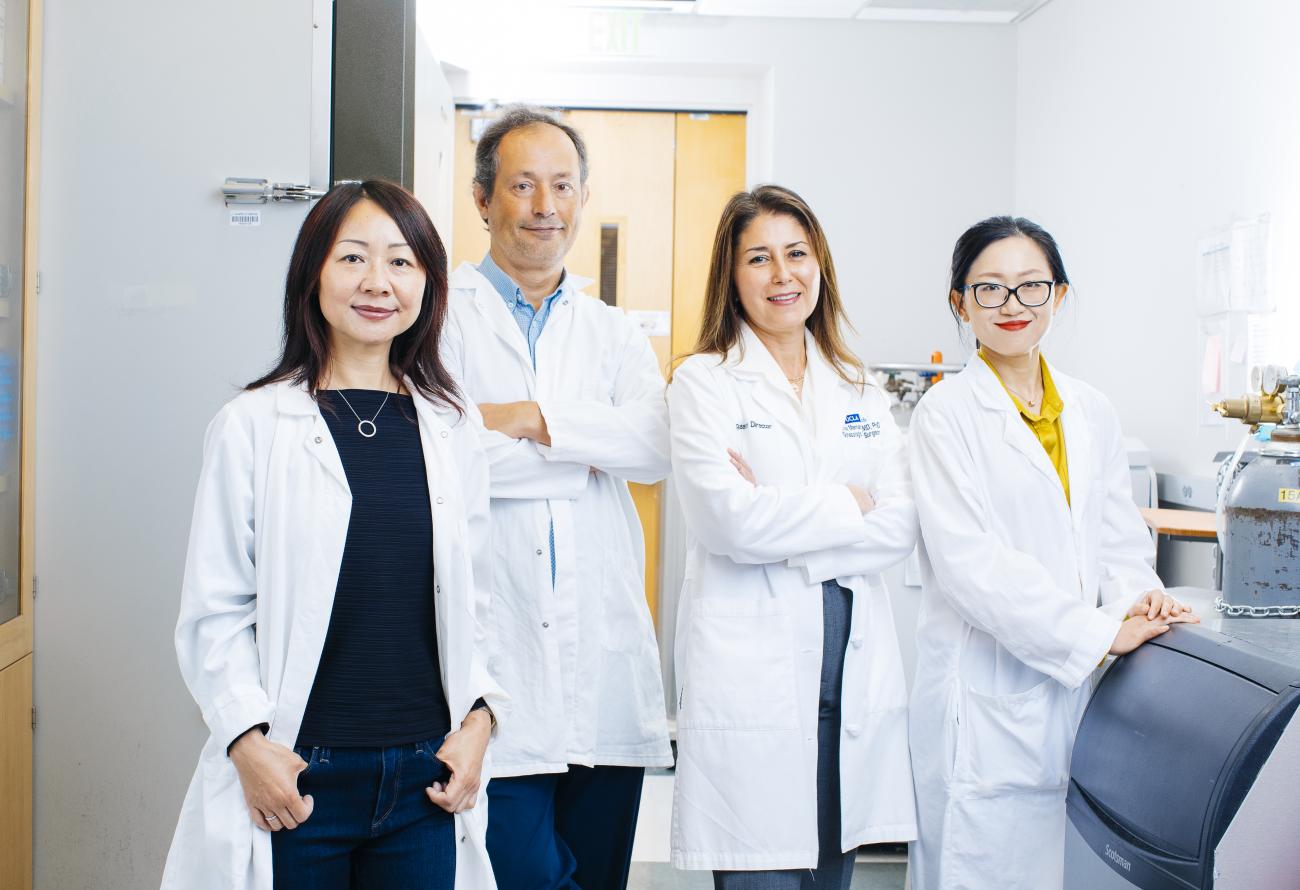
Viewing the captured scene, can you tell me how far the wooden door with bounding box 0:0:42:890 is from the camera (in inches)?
78.3

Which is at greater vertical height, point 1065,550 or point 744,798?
point 1065,550

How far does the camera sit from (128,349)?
6.91 feet

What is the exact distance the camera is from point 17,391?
203 cm

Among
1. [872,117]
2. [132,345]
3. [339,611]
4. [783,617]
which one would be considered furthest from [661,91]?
[339,611]

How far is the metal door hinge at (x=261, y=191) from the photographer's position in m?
2.09

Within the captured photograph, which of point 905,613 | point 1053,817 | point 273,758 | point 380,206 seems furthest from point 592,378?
point 905,613

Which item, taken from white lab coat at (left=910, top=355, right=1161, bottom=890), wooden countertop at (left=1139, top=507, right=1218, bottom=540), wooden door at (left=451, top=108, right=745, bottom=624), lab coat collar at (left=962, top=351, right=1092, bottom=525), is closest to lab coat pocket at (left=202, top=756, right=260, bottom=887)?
white lab coat at (left=910, top=355, right=1161, bottom=890)

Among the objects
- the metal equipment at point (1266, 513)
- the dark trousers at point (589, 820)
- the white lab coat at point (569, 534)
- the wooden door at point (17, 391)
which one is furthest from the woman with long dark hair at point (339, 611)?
the wooden door at point (17, 391)

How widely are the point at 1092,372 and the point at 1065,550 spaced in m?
2.11

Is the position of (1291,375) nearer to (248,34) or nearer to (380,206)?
(380,206)

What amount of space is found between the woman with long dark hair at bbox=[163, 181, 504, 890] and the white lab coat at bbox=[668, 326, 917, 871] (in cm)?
34

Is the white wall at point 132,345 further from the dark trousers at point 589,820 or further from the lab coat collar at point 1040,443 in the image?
the lab coat collar at point 1040,443

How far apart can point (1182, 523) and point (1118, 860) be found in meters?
1.47

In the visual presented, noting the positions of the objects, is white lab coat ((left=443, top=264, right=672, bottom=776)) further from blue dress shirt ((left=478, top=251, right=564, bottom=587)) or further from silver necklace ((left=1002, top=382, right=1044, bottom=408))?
silver necklace ((left=1002, top=382, right=1044, bottom=408))
